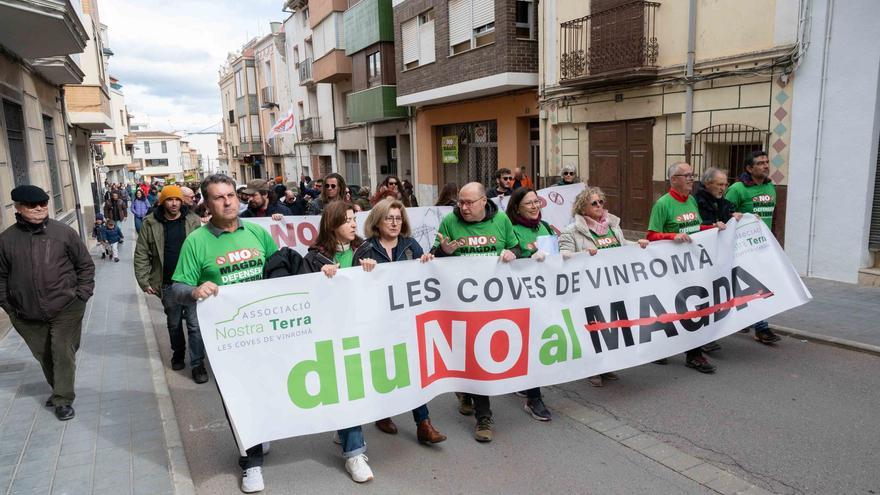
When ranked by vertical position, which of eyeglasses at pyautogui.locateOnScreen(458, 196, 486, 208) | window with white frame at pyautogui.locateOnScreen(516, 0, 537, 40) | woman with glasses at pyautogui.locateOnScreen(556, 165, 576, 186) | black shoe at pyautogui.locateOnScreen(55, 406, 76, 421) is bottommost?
black shoe at pyautogui.locateOnScreen(55, 406, 76, 421)

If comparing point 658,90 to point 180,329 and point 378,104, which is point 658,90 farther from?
point 378,104

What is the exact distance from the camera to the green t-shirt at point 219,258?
376 centimetres

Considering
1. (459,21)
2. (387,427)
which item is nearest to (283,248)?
(387,427)

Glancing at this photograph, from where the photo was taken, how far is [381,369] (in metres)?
3.90

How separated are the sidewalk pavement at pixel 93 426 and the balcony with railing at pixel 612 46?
9.78 meters

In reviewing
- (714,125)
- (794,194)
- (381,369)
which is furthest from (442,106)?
(381,369)

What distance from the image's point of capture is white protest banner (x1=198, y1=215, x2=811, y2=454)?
3607 mm

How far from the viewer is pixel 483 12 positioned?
1617 cm

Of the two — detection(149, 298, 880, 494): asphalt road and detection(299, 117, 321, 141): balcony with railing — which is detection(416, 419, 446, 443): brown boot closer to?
detection(149, 298, 880, 494): asphalt road

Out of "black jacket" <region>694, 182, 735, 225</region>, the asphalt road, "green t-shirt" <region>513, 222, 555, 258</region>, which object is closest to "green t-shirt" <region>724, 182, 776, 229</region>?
"black jacket" <region>694, 182, 735, 225</region>

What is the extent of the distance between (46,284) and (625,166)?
11060mm

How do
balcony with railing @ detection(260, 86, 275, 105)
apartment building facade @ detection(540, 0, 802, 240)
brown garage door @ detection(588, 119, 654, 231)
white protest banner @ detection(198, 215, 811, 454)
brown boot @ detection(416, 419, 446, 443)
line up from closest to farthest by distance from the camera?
white protest banner @ detection(198, 215, 811, 454), brown boot @ detection(416, 419, 446, 443), apartment building facade @ detection(540, 0, 802, 240), brown garage door @ detection(588, 119, 654, 231), balcony with railing @ detection(260, 86, 275, 105)

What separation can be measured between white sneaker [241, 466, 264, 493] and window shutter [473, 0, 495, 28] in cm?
1432

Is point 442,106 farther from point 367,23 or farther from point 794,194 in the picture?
point 794,194
